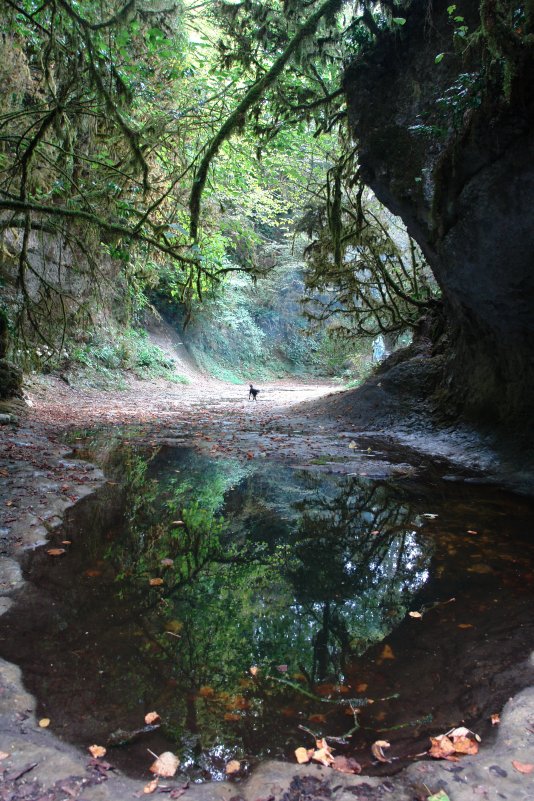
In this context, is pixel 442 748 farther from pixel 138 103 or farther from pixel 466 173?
pixel 138 103

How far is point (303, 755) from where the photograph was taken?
76.8 inches

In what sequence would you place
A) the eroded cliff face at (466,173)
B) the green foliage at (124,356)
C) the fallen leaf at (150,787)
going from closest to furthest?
the fallen leaf at (150,787) → the eroded cliff face at (466,173) → the green foliage at (124,356)

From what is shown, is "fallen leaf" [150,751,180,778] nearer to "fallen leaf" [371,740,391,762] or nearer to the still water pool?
the still water pool

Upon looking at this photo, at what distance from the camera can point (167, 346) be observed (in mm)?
27641

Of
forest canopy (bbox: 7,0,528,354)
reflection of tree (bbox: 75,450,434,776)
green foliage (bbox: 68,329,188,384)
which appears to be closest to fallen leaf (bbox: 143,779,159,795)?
reflection of tree (bbox: 75,450,434,776)

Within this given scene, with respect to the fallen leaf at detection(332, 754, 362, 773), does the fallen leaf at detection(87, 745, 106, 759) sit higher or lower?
higher

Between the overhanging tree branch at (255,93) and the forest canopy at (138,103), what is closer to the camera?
the forest canopy at (138,103)

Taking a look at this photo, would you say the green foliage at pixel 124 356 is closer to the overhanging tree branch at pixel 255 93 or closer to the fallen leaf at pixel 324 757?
the overhanging tree branch at pixel 255 93

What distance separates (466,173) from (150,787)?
6.87m

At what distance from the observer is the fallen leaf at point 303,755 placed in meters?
1.93

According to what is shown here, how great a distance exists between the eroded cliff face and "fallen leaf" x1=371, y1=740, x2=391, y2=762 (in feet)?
17.9

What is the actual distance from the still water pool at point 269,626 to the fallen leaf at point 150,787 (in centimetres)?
10

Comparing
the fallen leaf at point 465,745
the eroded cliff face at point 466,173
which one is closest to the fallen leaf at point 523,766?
the fallen leaf at point 465,745

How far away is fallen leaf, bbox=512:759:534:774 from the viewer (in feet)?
5.90
